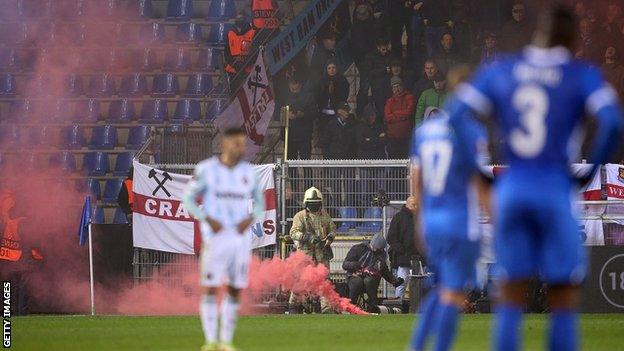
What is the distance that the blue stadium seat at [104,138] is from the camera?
2916 centimetres

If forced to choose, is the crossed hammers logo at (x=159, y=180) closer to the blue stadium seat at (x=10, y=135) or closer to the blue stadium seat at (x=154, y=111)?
the blue stadium seat at (x=154, y=111)

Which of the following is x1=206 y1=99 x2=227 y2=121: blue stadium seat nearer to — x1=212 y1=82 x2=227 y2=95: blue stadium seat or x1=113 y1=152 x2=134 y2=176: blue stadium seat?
x1=212 y1=82 x2=227 y2=95: blue stadium seat

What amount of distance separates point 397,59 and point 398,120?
4.48ft

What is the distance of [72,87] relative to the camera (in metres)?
30.0

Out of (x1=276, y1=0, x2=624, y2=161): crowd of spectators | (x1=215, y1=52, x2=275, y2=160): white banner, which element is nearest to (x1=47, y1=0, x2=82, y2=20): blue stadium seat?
(x1=215, y1=52, x2=275, y2=160): white banner

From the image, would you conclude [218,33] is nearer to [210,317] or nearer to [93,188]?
[93,188]

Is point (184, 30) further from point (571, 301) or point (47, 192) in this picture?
point (571, 301)

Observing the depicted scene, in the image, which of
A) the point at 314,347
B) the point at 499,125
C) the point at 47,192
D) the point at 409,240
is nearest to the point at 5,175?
the point at 47,192

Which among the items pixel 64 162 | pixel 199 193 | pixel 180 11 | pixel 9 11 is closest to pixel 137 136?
pixel 64 162

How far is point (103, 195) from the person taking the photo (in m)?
28.0

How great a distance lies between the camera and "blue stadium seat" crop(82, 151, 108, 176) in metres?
28.5

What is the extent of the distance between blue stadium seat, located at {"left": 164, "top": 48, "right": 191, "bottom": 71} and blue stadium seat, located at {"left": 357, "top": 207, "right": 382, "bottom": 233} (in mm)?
7899

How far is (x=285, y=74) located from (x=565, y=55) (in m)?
20.1

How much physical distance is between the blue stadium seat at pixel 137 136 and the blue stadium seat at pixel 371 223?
686cm
